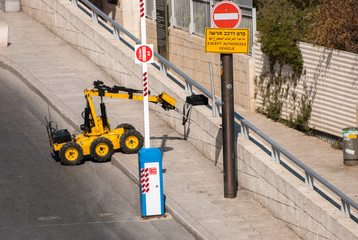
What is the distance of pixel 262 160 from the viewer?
515 inches

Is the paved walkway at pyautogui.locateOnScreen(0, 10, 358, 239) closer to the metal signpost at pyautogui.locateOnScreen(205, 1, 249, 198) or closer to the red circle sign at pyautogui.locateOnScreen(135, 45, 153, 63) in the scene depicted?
the metal signpost at pyautogui.locateOnScreen(205, 1, 249, 198)

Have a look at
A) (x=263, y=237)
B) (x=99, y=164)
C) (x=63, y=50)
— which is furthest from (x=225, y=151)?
(x=63, y=50)

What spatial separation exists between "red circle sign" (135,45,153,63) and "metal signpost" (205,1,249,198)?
1125 millimetres

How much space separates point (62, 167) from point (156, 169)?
320cm

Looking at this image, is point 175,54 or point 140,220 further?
point 175,54

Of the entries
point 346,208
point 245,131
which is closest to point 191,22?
point 245,131

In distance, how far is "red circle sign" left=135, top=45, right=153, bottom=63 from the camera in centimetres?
1264

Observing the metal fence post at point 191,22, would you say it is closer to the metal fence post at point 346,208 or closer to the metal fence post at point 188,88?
the metal fence post at point 188,88

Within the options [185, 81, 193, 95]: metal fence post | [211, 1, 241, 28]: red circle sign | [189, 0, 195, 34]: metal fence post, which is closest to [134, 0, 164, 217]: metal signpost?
[211, 1, 241, 28]: red circle sign

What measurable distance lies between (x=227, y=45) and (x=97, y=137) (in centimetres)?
404

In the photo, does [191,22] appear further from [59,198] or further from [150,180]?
[150,180]

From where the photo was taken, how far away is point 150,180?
12625 millimetres

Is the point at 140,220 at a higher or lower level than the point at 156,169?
lower

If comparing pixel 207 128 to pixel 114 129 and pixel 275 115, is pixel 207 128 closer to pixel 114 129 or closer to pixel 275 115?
pixel 114 129
